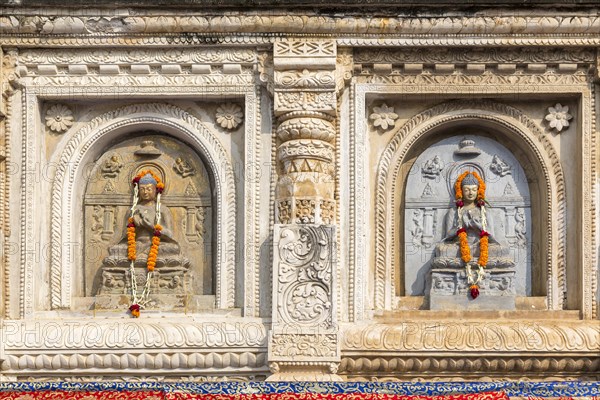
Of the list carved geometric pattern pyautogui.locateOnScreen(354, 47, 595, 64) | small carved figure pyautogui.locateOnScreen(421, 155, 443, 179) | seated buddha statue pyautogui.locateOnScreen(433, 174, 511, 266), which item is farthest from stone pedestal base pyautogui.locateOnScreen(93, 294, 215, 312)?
carved geometric pattern pyautogui.locateOnScreen(354, 47, 595, 64)

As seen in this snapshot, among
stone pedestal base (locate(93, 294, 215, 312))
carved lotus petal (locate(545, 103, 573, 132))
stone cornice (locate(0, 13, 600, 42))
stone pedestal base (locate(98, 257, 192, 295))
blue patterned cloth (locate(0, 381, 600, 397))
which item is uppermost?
stone cornice (locate(0, 13, 600, 42))

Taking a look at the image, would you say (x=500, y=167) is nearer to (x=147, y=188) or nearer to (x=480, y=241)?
(x=480, y=241)

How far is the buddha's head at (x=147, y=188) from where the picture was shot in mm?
13555

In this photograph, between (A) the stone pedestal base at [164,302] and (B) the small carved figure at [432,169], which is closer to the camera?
(A) the stone pedestal base at [164,302]

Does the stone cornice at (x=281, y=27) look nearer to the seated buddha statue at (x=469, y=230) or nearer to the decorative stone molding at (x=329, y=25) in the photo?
the decorative stone molding at (x=329, y=25)

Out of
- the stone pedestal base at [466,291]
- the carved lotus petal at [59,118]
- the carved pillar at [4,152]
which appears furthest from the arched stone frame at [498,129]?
the carved pillar at [4,152]

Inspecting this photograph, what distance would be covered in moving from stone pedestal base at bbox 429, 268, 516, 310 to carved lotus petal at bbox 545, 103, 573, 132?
1579 mm

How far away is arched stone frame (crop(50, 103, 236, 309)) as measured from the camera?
13.4 m

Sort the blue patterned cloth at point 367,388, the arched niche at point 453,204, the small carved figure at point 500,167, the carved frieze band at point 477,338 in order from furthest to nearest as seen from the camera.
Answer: the small carved figure at point 500,167 < the arched niche at point 453,204 < the carved frieze band at point 477,338 < the blue patterned cloth at point 367,388

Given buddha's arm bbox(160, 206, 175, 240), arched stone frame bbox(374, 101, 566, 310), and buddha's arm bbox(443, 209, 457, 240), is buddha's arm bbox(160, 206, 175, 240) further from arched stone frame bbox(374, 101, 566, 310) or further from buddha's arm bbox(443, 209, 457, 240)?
buddha's arm bbox(443, 209, 457, 240)

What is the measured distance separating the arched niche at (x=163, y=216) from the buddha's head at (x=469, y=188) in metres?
2.65

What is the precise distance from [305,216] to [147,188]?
1.77 metres

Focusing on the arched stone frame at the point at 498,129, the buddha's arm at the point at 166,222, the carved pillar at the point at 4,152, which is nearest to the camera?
the carved pillar at the point at 4,152

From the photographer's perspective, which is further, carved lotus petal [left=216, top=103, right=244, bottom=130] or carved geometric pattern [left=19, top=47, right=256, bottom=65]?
→ carved lotus petal [left=216, top=103, right=244, bottom=130]
